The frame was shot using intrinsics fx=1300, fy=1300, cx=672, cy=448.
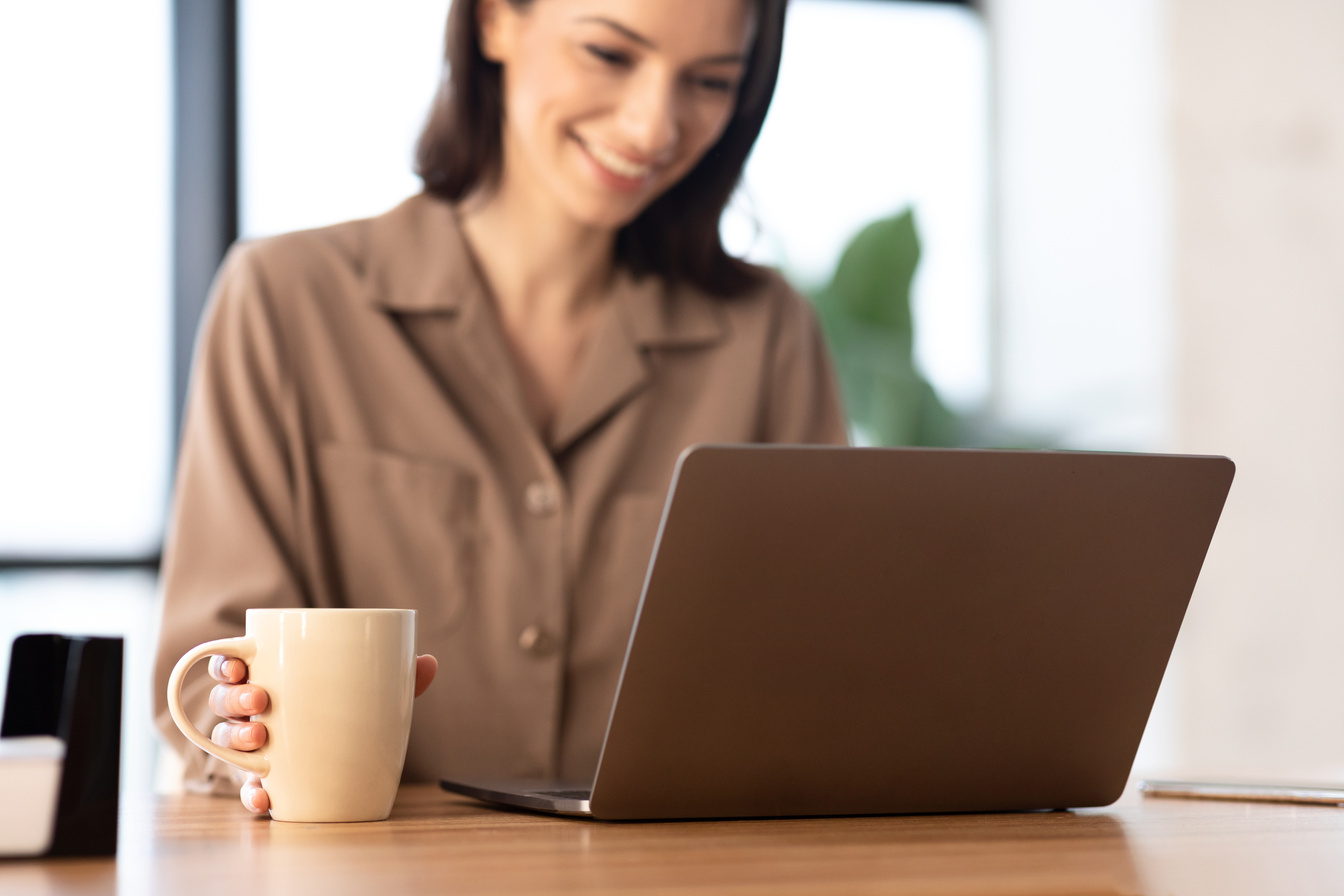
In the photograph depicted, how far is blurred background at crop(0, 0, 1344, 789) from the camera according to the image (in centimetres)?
288

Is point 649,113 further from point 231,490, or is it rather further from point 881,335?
point 881,335

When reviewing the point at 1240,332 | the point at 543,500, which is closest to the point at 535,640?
the point at 543,500

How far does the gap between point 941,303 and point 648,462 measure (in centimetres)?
230

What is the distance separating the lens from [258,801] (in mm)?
762

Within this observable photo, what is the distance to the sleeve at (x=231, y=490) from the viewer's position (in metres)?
1.20

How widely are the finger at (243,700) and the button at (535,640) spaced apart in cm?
63

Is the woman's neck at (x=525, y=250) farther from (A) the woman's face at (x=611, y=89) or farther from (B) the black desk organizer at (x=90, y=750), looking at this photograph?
(B) the black desk organizer at (x=90, y=750)

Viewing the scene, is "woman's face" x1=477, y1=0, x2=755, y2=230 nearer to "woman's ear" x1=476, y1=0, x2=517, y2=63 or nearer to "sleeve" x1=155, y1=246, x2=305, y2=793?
"woman's ear" x1=476, y1=0, x2=517, y2=63

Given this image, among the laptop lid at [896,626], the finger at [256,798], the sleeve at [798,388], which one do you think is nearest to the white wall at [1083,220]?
Answer: the sleeve at [798,388]

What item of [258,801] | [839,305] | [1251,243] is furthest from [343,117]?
[258,801]

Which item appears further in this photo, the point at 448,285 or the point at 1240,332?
the point at 1240,332

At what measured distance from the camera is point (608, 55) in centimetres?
140

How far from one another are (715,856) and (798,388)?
43.2 inches

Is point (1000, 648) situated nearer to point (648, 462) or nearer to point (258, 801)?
point (258, 801)
